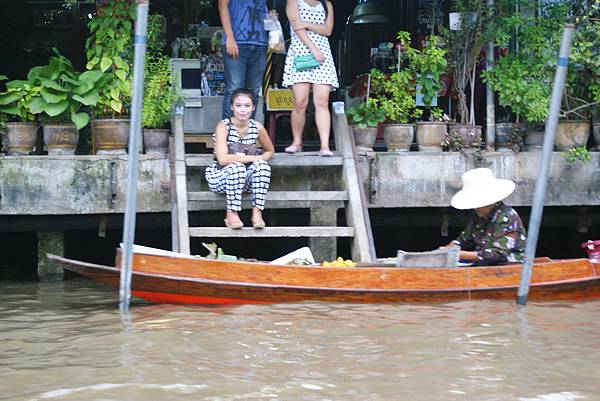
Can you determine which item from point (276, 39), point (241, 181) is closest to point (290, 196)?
point (241, 181)

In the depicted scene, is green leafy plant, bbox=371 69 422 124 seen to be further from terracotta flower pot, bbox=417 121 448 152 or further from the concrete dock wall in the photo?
the concrete dock wall

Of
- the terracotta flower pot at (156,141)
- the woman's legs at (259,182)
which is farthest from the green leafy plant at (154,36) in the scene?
the woman's legs at (259,182)

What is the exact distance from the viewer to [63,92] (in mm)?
8750

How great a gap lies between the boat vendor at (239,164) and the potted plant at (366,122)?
100cm

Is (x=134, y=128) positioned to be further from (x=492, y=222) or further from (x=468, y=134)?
(x=468, y=134)

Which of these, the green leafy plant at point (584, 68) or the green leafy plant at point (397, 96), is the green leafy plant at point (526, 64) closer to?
the green leafy plant at point (584, 68)

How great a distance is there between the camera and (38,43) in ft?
41.3

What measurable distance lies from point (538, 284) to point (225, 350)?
253cm

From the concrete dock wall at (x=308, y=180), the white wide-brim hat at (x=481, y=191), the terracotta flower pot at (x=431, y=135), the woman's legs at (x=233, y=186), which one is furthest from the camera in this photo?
the terracotta flower pot at (x=431, y=135)

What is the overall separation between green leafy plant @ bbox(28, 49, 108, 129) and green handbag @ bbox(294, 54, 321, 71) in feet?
5.07

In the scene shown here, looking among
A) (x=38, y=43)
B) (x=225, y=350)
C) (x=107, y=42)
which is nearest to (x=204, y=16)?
(x=38, y=43)

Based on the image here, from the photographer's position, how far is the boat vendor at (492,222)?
776 centimetres

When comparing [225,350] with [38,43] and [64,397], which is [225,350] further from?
[38,43]

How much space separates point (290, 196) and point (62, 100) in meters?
1.97
